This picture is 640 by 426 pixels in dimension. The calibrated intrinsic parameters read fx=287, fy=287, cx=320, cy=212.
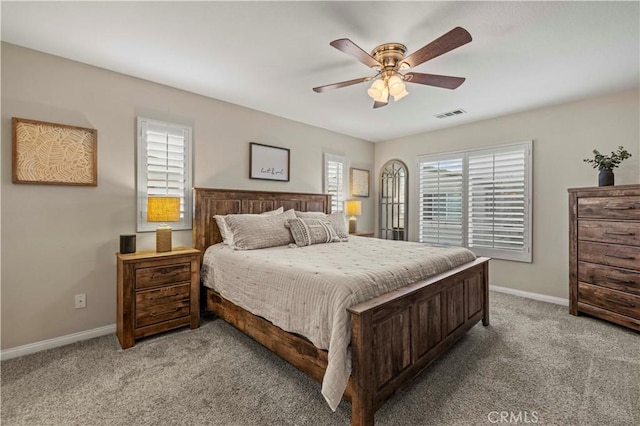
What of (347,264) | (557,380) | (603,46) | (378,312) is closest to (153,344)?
(347,264)

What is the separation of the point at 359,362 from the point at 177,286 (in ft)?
6.67

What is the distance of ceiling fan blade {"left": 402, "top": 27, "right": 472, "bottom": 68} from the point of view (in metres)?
1.70

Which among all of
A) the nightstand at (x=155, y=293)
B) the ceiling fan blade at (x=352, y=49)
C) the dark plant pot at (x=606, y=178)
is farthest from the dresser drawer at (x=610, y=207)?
the nightstand at (x=155, y=293)

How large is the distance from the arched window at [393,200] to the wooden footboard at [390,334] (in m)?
2.68

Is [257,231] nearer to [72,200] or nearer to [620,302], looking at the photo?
[72,200]

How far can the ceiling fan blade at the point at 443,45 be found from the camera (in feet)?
5.57

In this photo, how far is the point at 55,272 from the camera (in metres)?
2.58

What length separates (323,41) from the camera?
233 cm

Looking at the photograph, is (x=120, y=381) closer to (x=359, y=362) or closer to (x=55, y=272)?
(x=55, y=272)

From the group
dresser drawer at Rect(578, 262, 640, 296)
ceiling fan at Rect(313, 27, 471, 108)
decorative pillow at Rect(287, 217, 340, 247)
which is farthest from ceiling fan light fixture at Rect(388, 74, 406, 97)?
dresser drawer at Rect(578, 262, 640, 296)

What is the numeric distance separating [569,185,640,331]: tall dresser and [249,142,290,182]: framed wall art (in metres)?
3.57

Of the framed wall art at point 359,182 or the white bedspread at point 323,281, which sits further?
the framed wall art at point 359,182

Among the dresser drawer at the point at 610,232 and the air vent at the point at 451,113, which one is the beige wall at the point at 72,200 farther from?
the dresser drawer at the point at 610,232

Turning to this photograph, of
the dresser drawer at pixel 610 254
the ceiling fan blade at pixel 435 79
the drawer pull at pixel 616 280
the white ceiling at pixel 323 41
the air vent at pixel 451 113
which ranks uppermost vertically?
the air vent at pixel 451 113
